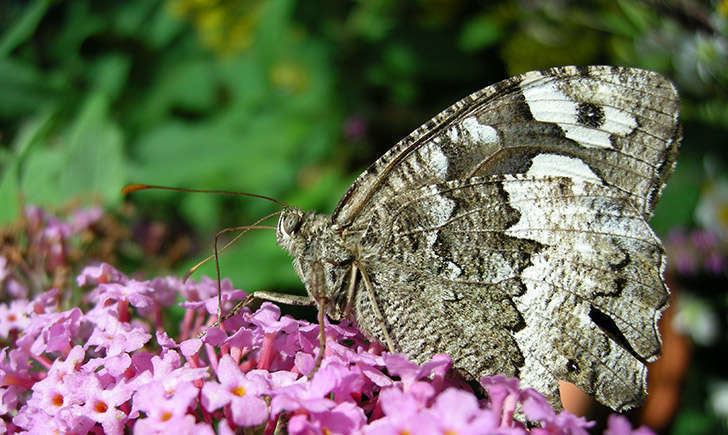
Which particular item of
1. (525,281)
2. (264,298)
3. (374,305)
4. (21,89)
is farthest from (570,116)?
(21,89)

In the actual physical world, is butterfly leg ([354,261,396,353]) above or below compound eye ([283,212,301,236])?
below

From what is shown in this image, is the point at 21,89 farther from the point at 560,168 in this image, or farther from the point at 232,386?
the point at 560,168

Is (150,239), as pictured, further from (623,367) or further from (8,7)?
(623,367)

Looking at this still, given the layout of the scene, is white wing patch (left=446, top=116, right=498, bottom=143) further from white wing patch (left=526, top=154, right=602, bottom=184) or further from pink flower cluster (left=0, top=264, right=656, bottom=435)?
pink flower cluster (left=0, top=264, right=656, bottom=435)

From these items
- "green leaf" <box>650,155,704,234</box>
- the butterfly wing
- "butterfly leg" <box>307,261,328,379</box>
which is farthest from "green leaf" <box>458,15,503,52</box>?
"butterfly leg" <box>307,261,328,379</box>

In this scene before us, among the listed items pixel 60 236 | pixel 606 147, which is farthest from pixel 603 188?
pixel 60 236

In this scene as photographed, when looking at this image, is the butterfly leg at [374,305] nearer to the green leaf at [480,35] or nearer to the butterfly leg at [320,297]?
the butterfly leg at [320,297]
